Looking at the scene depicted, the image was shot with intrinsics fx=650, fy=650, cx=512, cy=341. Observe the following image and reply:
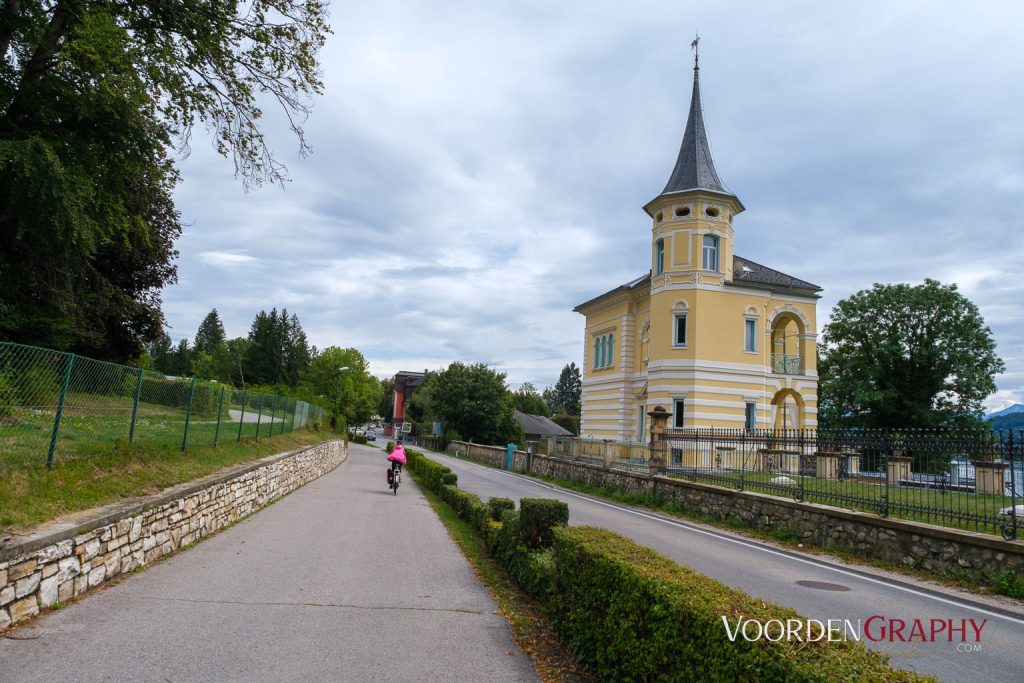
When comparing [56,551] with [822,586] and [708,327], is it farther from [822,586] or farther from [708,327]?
[708,327]

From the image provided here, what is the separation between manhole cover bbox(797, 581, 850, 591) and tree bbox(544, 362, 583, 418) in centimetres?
13360

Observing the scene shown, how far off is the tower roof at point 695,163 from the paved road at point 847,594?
935 inches

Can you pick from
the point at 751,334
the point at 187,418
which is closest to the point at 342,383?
the point at 751,334

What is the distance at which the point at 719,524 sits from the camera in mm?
16172

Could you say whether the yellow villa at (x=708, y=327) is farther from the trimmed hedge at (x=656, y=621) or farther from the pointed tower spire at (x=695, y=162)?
the trimmed hedge at (x=656, y=621)

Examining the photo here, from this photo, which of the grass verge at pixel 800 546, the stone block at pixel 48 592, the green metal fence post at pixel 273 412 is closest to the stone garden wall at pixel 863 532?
the grass verge at pixel 800 546

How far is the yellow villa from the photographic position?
3341cm

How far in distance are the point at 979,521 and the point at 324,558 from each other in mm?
10179

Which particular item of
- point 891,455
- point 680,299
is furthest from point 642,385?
point 891,455

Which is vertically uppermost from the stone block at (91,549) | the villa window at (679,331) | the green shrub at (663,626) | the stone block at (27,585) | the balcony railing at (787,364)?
the villa window at (679,331)

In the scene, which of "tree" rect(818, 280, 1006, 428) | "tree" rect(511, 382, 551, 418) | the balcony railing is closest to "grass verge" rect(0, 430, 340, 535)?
the balcony railing

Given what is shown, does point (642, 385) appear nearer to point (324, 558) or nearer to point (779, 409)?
point (779, 409)

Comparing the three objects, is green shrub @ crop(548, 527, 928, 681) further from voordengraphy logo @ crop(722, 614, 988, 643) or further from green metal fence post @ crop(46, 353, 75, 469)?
green metal fence post @ crop(46, 353, 75, 469)

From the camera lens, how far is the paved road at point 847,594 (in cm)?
600
